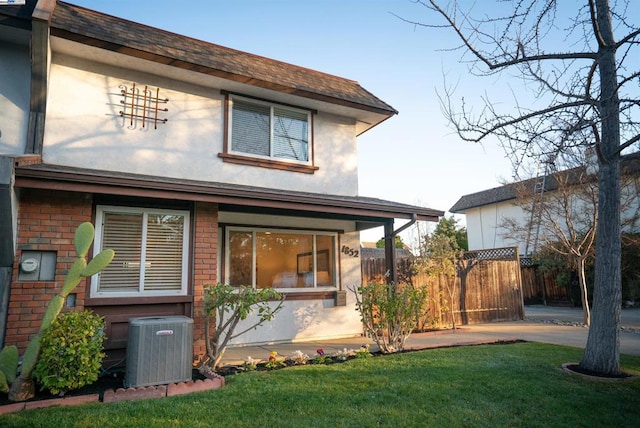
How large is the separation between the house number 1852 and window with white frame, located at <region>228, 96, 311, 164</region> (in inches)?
88.7

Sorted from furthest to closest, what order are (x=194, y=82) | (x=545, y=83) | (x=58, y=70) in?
(x=194, y=82) < (x=58, y=70) < (x=545, y=83)

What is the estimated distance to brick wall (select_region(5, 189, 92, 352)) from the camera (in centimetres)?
546

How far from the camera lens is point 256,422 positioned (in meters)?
3.88

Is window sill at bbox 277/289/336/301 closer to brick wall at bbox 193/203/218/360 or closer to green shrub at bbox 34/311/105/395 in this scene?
brick wall at bbox 193/203/218/360

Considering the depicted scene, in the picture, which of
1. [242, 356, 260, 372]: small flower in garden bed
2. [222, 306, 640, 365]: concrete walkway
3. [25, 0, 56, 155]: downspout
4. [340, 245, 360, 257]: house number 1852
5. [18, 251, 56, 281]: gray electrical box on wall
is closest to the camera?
[18, 251, 56, 281]: gray electrical box on wall

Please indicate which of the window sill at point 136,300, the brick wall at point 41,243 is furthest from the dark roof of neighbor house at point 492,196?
the brick wall at point 41,243

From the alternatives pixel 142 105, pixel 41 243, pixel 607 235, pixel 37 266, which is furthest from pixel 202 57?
pixel 607 235

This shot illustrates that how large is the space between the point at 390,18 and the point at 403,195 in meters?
23.6

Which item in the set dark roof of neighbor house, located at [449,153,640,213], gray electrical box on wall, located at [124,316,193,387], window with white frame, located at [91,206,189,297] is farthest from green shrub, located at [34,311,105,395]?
dark roof of neighbor house, located at [449,153,640,213]

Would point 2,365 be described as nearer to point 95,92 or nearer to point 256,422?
point 256,422

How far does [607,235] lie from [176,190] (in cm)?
655

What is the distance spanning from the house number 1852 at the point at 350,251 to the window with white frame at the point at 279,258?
25 cm

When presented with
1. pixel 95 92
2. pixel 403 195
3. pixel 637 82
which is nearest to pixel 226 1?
pixel 95 92

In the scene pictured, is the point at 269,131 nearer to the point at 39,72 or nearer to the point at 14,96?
the point at 39,72
